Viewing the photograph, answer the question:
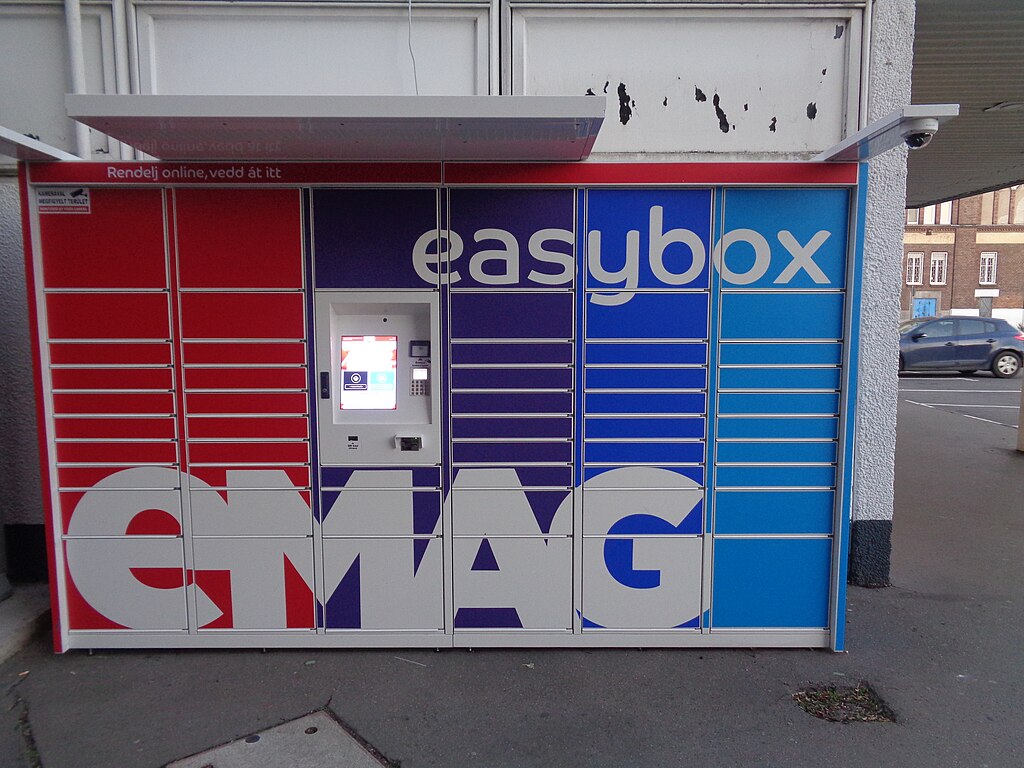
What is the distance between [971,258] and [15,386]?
34126 mm

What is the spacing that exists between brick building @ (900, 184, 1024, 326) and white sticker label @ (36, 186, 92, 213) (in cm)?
3195

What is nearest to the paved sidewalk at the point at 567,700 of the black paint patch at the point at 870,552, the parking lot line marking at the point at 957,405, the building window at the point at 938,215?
the black paint patch at the point at 870,552

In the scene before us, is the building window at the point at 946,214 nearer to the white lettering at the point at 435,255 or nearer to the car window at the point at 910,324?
the car window at the point at 910,324

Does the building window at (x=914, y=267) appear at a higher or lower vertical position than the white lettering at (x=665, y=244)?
higher

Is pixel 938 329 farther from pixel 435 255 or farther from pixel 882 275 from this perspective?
pixel 435 255

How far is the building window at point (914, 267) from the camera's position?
29609mm

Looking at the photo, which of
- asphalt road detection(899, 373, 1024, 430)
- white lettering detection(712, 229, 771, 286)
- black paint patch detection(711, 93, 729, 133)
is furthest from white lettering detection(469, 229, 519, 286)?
asphalt road detection(899, 373, 1024, 430)

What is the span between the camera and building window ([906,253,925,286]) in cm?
2961

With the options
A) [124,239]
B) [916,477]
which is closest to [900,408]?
[916,477]

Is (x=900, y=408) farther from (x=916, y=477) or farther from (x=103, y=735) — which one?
(x=103, y=735)

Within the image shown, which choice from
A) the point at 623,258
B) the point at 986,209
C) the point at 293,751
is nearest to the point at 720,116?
the point at 623,258

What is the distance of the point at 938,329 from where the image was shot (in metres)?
15.4

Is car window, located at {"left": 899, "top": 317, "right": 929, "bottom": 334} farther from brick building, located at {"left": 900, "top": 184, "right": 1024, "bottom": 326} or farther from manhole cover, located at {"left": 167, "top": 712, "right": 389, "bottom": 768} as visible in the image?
manhole cover, located at {"left": 167, "top": 712, "right": 389, "bottom": 768}

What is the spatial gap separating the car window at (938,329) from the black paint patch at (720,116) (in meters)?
13.6
